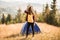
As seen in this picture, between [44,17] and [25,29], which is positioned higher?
[44,17]

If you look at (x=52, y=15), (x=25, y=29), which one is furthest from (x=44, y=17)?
(x=25, y=29)

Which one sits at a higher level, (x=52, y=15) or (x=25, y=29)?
(x=52, y=15)

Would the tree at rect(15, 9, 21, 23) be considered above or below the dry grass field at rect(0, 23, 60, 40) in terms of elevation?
above

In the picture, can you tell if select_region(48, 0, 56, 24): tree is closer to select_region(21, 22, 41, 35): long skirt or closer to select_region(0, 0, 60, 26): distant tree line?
select_region(0, 0, 60, 26): distant tree line

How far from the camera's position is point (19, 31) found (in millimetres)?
2195

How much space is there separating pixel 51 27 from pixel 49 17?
0.42 ft

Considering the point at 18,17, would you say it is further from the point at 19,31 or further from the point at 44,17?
the point at 44,17

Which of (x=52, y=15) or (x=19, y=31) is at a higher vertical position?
(x=52, y=15)

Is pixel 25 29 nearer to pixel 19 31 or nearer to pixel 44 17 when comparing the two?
pixel 19 31

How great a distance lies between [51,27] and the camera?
2246 millimetres

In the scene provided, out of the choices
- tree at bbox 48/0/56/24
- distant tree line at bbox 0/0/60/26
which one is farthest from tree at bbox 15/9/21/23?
tree at bbox 48/0/56/24

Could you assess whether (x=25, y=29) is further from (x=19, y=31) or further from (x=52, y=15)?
(x=52, y=15)

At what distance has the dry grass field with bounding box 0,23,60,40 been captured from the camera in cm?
217

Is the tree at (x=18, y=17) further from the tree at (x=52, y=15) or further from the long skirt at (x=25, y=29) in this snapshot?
the tree at (x=52, y=15)
